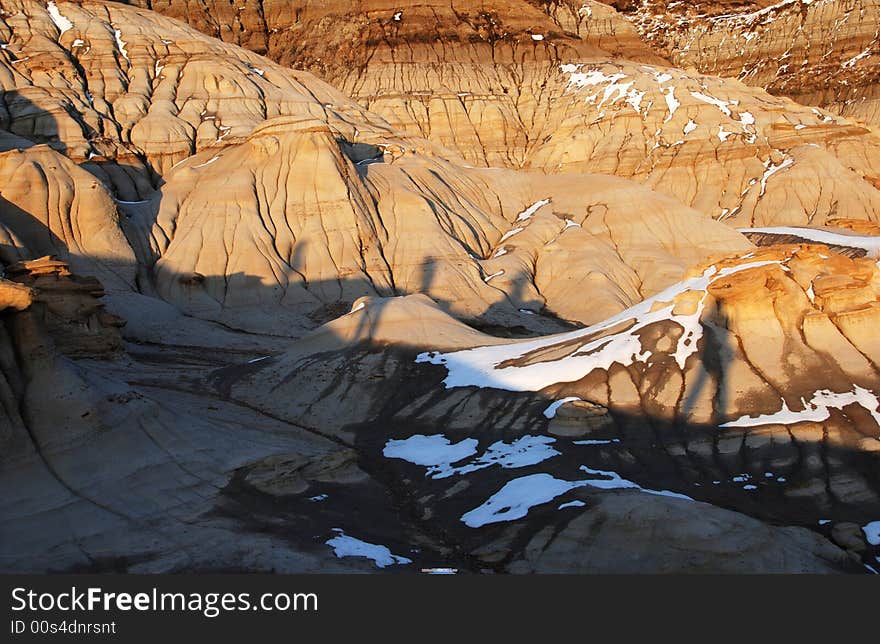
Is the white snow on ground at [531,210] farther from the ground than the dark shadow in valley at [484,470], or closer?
closer

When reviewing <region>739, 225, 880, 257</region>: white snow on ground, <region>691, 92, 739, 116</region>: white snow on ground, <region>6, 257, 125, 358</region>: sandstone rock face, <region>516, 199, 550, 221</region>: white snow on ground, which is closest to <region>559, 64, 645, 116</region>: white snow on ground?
<region>691, 92, 739, 116</region>: white snow on ground

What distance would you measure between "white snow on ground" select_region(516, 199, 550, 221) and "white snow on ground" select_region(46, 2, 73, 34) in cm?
4202

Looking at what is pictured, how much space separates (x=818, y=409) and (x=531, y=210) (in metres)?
49.6

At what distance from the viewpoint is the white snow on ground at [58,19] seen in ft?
282

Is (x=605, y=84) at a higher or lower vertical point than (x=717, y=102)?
higher

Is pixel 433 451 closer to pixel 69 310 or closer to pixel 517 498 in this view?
pixel 517 498

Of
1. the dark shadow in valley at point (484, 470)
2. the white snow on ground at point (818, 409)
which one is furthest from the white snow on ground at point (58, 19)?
the white snow on ground at point (818, 409)

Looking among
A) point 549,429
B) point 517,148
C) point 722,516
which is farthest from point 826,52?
point 722,516

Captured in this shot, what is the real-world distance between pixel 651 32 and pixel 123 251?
293 feet

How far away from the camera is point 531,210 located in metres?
80.0

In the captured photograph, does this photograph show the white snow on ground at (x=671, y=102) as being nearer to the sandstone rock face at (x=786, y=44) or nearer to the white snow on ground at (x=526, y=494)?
the sandstone rock face at (x=786, y=44)

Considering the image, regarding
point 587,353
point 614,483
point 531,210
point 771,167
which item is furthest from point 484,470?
point 771,167

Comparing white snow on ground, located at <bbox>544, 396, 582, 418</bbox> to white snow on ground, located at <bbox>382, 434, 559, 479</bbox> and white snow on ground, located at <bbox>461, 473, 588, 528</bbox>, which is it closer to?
white snow on ground, located at <bbox>382, 434, 559, 479</bbox>

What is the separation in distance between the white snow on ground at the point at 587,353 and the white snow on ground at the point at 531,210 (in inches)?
Result: 1486
